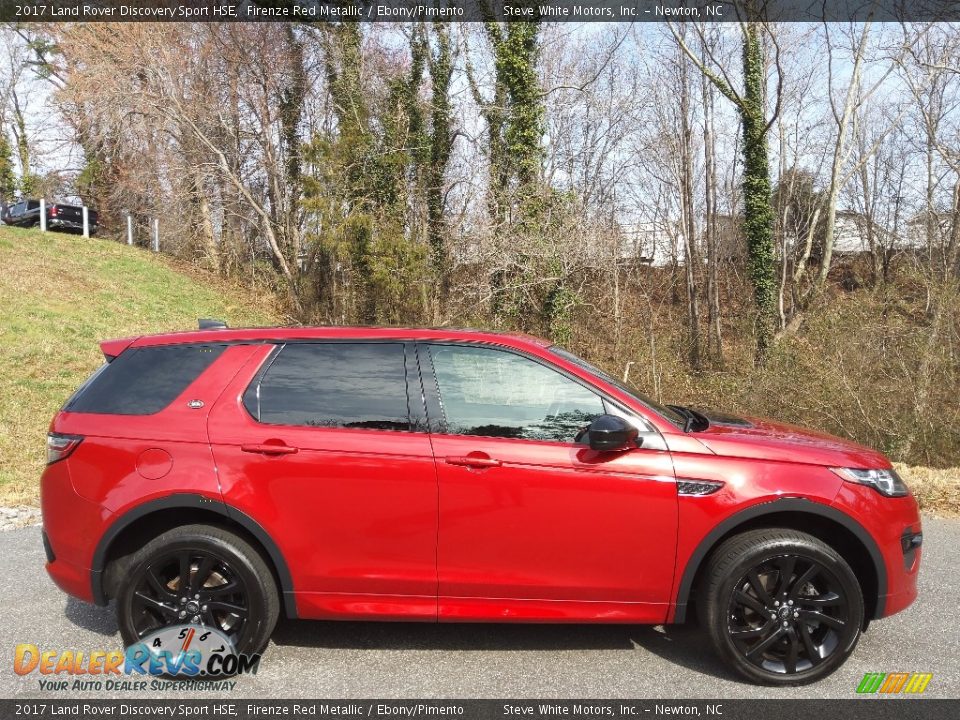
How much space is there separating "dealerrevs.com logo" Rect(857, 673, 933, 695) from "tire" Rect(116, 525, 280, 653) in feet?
9.67

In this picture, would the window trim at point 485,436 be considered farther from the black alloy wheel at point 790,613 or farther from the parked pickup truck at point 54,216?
the parked pickup truck at point 54,216

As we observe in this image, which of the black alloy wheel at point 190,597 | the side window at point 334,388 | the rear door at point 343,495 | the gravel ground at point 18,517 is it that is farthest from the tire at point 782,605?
the gravel ground at point 18,517

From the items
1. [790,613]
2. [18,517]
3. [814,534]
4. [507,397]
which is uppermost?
[507,397]

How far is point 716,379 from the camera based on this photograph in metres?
12.0

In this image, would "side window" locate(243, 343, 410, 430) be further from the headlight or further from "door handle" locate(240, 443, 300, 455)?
the headlight

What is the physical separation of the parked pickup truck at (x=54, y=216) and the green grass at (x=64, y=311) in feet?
11.0

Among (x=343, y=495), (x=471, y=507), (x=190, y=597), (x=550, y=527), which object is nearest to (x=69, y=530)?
(x=190, y=597)

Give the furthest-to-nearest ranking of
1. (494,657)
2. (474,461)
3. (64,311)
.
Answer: (64,311) < (494,657) < (474,461)

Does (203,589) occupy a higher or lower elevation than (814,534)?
lower

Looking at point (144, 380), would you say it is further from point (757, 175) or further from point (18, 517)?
point (757, 175)

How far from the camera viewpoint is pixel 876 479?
136 inches

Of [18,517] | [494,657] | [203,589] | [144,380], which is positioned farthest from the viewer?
[18,517]

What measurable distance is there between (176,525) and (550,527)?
1961mm

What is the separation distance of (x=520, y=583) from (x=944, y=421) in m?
7.87
